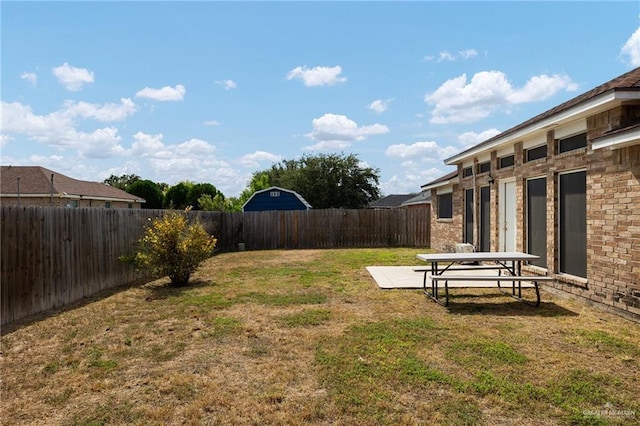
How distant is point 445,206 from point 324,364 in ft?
39.4

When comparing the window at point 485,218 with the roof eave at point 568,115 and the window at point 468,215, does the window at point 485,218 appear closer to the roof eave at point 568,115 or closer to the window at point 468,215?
the window at point 468,215

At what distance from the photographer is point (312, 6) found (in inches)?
404

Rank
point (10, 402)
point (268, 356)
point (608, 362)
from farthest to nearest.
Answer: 1. point (268, 356)
2. point (608, 362)
3. point (10, 402)

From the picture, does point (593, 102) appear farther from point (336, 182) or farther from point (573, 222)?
point (336, 182)

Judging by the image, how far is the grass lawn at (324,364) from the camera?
2.97m

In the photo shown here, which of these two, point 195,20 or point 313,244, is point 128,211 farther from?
point 313,244

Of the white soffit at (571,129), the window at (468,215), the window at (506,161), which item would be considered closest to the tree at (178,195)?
the window at (468,215)

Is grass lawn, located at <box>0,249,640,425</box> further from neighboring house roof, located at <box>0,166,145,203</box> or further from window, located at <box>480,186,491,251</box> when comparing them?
neighboring house roof, located at <box>0,166,145,203</box>

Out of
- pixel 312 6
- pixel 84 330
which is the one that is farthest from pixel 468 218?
pixel 84 330

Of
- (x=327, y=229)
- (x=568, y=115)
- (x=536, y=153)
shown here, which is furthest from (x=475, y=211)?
(x=327, y=229)

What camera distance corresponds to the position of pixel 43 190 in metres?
21.8

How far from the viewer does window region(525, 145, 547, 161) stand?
306 inches

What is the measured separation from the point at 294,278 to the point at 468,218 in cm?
611

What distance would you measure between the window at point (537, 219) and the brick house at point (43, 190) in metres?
22.4
